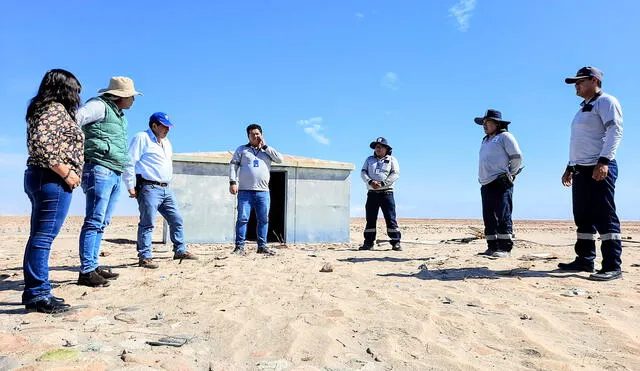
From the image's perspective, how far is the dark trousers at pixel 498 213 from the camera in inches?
229

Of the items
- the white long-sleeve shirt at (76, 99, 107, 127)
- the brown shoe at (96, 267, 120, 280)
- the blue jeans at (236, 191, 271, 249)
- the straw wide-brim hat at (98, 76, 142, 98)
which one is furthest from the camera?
the blue jeans at (236, 191, 271, 249)

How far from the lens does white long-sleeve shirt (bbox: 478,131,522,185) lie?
5801 mm

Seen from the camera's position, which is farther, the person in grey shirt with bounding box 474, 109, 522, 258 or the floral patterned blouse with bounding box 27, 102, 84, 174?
the person in grey shirt with bounding box 474, 109, 522, 258

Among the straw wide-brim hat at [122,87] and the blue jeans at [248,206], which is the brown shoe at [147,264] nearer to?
the blue jeans at [248,206]

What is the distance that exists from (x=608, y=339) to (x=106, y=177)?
13.4 feet

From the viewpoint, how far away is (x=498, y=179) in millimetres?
5820

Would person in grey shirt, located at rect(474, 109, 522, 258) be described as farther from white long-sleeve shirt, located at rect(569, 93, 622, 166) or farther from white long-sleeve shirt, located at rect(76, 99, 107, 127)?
white long-sleeve shirt, located at rect(76, 99, 107, 127)

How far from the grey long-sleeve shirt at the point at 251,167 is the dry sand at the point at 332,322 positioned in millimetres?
2017

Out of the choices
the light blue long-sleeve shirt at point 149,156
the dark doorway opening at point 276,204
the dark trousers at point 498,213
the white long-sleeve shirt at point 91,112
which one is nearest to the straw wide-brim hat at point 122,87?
the white long-sleeve shirt at point 91,112

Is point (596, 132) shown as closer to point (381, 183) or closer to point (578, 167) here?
point (578, 167)

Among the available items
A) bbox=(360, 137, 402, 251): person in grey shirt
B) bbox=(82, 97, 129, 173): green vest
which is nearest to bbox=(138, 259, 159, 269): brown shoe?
bbox=(82, 97, 129, 173): green vest

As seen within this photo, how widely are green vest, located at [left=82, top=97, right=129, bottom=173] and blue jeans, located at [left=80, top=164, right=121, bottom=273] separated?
3.2 inches

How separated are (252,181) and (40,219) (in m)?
3.62

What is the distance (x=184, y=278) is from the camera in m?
4.36
